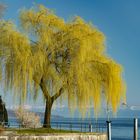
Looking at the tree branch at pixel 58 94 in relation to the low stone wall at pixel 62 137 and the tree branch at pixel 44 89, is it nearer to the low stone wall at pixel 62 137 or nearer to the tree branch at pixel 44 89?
the tree branch at pixel 44 89

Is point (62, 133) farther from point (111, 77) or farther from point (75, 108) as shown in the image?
point (111, 77)

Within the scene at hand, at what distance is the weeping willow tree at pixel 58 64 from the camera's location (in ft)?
149

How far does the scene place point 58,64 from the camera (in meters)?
47.5

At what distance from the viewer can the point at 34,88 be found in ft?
154

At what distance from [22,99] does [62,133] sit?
16.6ft

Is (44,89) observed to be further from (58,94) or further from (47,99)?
(58,94)

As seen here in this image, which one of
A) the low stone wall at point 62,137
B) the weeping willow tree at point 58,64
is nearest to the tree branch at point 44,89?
the weeping willow tree at point 58,64

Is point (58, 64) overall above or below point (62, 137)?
above

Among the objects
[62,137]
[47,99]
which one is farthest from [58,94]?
[62,137]

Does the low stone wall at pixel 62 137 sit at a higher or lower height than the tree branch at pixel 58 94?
lower

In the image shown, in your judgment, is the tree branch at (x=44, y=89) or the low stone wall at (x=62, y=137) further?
the tree branch at (x=44, y=89)

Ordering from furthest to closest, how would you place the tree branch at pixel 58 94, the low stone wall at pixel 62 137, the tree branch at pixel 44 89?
1. the tree branch at pixel 44 89
2. the tree branch at pixel 58 94
3. the low stone wall at pixel 62 137

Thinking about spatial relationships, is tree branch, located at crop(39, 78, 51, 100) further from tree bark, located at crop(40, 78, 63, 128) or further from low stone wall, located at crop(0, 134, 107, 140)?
low stone wall, located at crop(0, 134, 107, 140)

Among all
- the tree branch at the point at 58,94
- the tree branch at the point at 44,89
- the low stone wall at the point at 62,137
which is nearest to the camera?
the low stone wall at the point at 62,137
